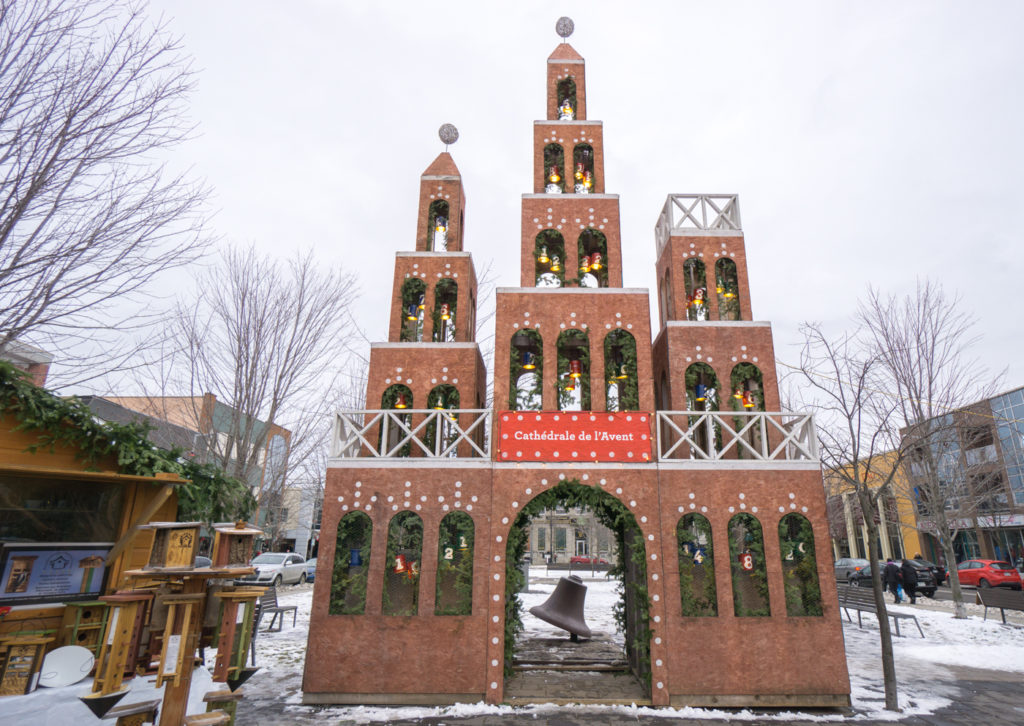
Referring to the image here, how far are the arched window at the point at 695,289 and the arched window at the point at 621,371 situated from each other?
2.04 meters

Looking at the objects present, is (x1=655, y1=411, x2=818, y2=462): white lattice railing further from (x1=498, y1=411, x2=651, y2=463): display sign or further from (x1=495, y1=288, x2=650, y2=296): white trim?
(x1=495, y1=288, x2=650, y2=296): white trim

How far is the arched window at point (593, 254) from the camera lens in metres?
12.6

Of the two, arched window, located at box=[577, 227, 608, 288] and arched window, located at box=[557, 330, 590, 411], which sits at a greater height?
arched window, located at box=[577, 227, 608, 288]

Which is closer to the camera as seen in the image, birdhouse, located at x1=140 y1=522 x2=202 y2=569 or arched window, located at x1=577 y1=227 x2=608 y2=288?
birdhouse, located at x1=140 y1=522 x2=202 y2=569

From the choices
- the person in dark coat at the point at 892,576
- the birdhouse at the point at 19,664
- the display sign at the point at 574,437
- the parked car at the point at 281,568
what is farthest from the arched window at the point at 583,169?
the parked car at the point at 281,568

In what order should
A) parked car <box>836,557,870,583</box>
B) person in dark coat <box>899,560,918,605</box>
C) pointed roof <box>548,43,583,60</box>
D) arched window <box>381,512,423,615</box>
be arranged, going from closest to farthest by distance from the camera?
arched window <box>381,512,423,615</box> < pointed roof <box>548,43,583,60</box> < person in dark coat <box>899,560,918,605</box> < parked car <box>836,557,870,583</box>

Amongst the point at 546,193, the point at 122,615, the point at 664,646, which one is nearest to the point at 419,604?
the point at 664,646

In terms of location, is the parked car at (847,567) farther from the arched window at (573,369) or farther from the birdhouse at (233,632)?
the birdhouse at (233,632)

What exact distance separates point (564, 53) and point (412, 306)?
8.41 metres

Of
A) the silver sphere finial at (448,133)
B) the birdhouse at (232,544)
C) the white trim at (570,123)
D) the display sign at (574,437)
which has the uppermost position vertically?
the silver sphere finial at (448,133)

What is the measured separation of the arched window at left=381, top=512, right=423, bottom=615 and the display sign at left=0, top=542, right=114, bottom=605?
4476 mm

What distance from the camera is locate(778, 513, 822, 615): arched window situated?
992 cm

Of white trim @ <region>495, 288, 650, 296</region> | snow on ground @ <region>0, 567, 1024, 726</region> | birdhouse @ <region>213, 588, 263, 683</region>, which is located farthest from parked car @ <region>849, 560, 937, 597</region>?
birdhouse @ <region>213, 588, 263, 683</region>

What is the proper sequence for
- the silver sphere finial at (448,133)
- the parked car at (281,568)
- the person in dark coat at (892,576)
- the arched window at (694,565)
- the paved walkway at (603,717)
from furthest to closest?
the parked car at (281,568)
the person in dark coat at (892,576)
the silver sphere finial at (448,133)
the arched window at (694,565)
the paved walkway at (603,717)
